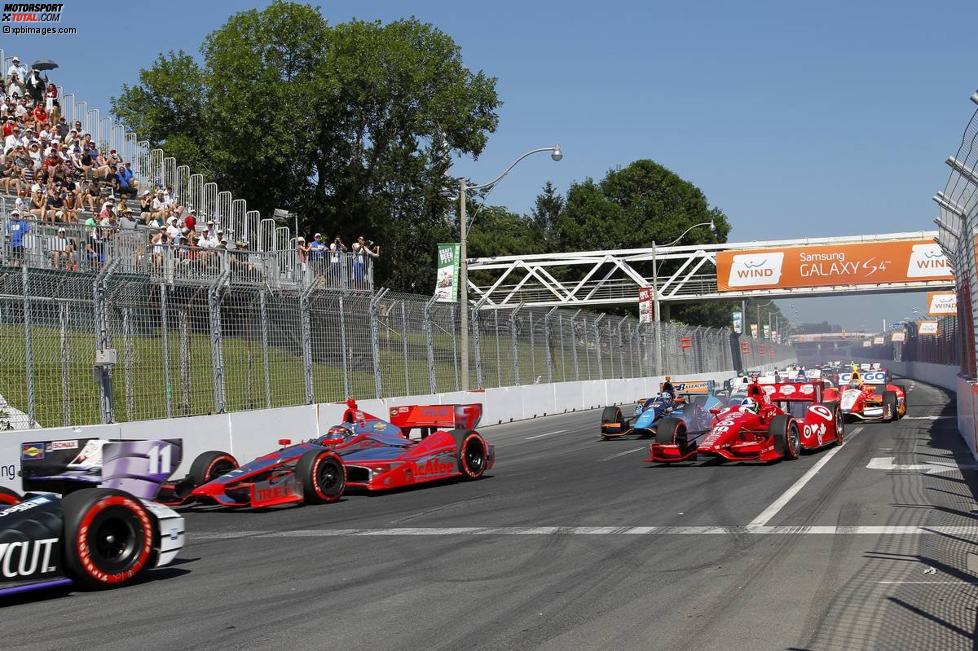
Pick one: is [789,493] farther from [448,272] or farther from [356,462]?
[448,272]

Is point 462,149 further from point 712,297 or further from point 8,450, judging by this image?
point 8,450

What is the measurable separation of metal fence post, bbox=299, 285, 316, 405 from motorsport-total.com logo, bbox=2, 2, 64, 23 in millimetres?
14016

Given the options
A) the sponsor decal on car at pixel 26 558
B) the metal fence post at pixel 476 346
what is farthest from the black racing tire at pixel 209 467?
the metal fence post at pixel 476 346

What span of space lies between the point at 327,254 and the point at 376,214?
20.1 metres

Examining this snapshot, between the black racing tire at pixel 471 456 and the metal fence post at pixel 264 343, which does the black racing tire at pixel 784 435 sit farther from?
the metal fence post at pixel 264 343

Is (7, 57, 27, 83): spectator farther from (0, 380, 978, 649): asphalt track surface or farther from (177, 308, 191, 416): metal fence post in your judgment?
(0, 380, 978, 649): asphalt track surface

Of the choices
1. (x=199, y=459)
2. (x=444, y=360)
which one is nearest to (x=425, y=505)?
(x=199, y=459)

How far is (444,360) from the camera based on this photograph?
2948 cm

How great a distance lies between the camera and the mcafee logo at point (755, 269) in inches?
2240

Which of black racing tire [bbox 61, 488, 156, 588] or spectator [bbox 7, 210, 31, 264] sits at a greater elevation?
spectator [bbox 7, 210, 31, 264]

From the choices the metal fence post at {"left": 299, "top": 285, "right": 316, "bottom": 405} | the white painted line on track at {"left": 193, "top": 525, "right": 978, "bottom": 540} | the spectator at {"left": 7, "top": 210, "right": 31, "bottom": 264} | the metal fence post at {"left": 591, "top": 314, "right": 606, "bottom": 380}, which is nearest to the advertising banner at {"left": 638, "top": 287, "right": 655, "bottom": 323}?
the metal fence post at {"left": 591, "top": 314, "right": 606, "bottom": 380}

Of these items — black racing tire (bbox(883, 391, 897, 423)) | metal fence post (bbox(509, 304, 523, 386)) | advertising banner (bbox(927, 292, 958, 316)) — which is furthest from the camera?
advertising banner (bbox(927, 292, 958, 316))

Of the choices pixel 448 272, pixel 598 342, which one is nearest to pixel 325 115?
pixel 598 342

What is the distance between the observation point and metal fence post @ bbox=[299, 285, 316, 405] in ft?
70.6
